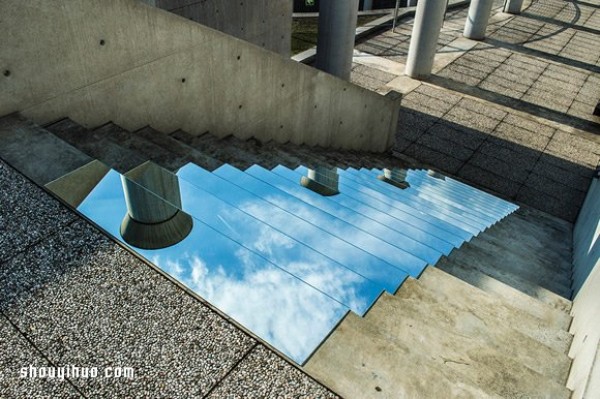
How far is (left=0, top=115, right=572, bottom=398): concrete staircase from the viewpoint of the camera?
3000 millimetres

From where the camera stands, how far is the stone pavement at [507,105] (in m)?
11.9

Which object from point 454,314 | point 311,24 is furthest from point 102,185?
point 311,24

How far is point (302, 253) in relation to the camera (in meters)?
→ 3.74

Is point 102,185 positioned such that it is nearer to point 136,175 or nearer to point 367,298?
point 136,175

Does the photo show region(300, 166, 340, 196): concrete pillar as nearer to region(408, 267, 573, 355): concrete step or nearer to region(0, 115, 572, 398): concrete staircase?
region(0, 115, 572, 398): concrete staircase

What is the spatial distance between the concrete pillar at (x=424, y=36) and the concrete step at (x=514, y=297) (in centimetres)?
1193

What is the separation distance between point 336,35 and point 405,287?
33.5 ft

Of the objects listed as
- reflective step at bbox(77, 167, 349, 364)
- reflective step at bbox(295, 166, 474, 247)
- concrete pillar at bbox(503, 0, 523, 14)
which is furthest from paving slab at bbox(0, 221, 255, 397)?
concrete pillar at bbox(503, 0, 523, 14)

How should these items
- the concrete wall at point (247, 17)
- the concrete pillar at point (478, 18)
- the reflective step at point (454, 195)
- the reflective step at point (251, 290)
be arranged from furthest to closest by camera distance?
the concrete pillar at point (478, 18)
the concrete wall at point (247, 17)
the reflective step at point (454, 195)
the reflective step at point (251, 290)

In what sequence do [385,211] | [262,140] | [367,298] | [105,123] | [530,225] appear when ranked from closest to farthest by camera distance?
[367,298] → [105,123] → [385,211] → [262,140] → [530,225]

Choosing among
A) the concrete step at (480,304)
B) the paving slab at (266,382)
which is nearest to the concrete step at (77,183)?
the paving slab at (266,382)

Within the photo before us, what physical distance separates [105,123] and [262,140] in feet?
11.3

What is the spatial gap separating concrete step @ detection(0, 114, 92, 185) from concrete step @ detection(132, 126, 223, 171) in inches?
58.8

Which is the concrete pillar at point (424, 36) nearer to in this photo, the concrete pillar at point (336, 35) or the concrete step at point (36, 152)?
the concrete pillar at point (336, 35)
